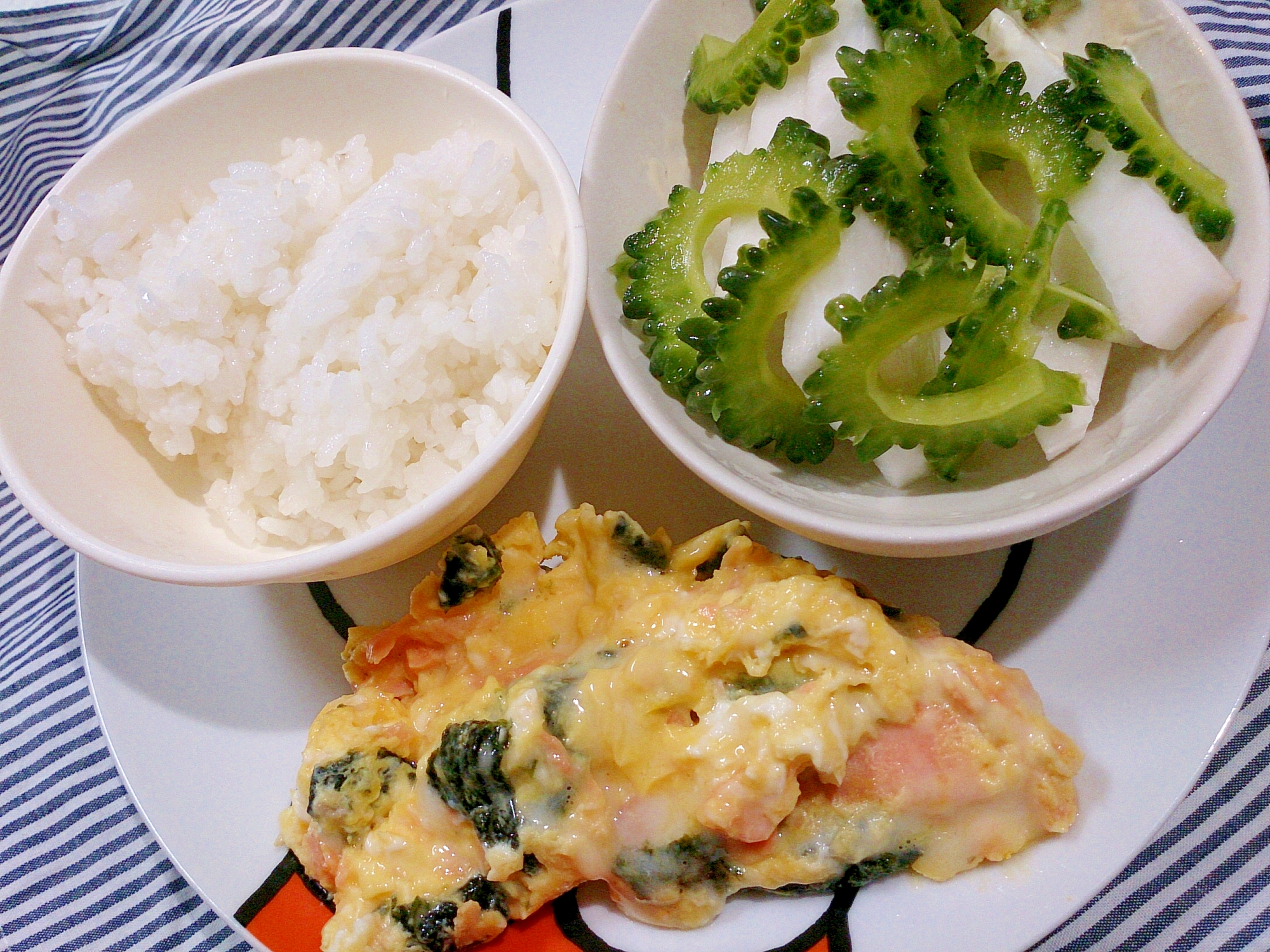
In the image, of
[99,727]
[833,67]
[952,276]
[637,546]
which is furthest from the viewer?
[99,727]

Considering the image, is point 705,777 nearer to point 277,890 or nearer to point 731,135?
point 277,890

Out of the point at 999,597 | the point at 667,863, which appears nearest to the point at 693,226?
the point at 999,597

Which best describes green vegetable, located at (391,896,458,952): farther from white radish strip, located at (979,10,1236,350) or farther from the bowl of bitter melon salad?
white radish strip, located at (979,10,1236,350)

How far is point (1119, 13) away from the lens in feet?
4.82

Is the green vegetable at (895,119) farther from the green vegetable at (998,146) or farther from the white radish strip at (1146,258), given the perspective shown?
the white radish strip at (1146,258)

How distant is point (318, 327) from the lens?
1580 millimetres

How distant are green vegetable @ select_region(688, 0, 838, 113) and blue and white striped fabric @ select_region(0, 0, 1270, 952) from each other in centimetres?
104

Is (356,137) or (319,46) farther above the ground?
(356,137)

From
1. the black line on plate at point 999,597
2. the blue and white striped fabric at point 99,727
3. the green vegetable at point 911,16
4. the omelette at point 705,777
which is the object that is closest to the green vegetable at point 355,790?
the omelette at point 705,777

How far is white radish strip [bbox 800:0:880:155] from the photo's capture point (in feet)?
4.70

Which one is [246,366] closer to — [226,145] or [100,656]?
[226,145]

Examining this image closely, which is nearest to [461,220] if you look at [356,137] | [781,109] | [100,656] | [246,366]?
[356,137]

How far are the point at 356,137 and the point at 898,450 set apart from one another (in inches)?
45.3

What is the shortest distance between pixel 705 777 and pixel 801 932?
299mm
